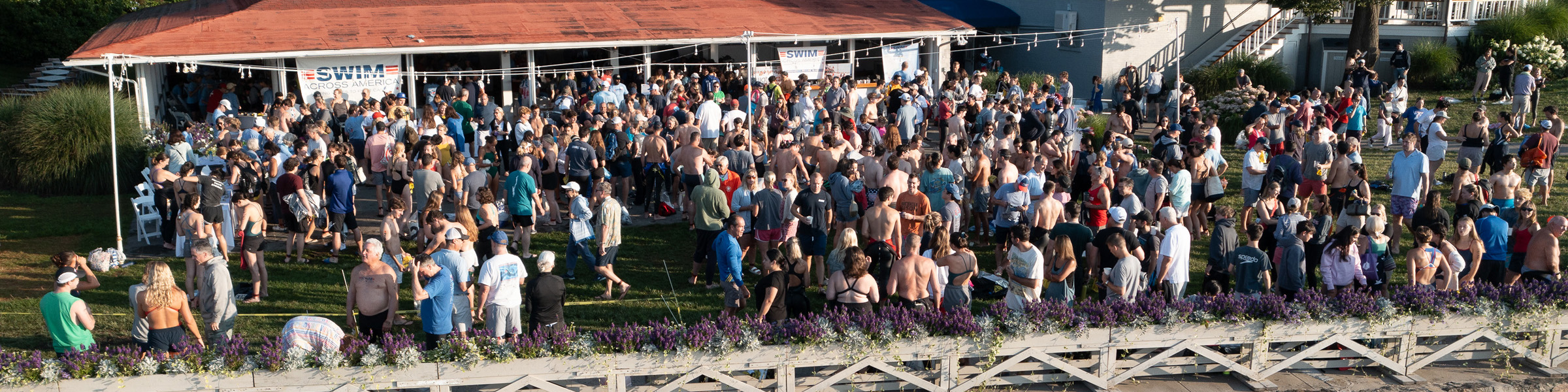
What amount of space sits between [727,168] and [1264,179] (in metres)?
5.25

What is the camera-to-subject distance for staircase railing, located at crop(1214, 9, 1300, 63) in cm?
2230

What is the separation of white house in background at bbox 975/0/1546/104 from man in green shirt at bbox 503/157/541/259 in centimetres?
1406

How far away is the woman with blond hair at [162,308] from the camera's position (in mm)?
7230

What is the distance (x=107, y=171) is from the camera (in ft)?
48.7

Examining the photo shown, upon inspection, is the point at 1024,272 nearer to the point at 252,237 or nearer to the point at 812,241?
the point at 812,241

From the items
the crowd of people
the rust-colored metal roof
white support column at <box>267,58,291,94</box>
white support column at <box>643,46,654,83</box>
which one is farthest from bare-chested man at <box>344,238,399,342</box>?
white support column at <box>643,46,654,83</box>

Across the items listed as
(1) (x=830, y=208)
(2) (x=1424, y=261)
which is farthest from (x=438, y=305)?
(2) (x=1424, y=261)

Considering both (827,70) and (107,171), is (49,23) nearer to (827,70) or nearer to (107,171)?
(107,171)

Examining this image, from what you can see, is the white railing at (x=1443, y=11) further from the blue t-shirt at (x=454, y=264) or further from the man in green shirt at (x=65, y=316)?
the man in green shirt at (x=65, y=316)

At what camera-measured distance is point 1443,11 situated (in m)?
22.0

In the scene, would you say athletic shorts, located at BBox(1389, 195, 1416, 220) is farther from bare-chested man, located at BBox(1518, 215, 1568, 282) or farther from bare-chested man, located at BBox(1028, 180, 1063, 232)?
bare-chested man, located at BBox(1028, 180, 1063, 232)

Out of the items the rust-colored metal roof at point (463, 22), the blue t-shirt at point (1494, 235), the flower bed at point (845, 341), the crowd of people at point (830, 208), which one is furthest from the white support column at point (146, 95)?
the blue t-shirt at point (1494, 235)

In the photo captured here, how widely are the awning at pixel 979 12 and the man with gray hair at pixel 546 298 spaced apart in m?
18.2

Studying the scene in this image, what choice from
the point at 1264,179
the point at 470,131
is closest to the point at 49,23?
the point at 470,131
